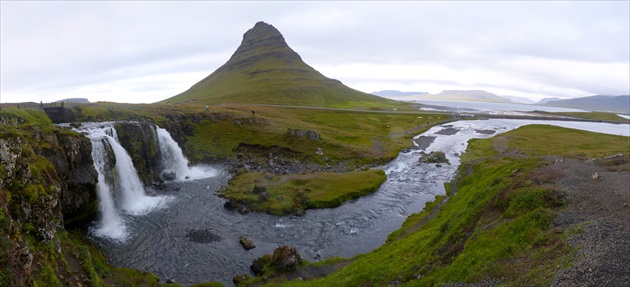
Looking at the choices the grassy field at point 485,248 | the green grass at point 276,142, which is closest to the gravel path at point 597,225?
the grassy field at point 485,248

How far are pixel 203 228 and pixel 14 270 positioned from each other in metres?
28.2

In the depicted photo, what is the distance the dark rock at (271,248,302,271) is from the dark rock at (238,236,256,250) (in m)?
6.22

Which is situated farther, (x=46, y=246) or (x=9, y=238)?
(x=46, y=246)

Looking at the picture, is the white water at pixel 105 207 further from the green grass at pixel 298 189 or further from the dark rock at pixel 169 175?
the dark rock at pixel 169 175

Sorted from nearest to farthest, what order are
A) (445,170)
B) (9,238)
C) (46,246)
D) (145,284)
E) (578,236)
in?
(9,238)
(578,236)
(46,246)
(145,284)
(445,170)

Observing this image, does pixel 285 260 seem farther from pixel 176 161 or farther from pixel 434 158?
pixel 434 158

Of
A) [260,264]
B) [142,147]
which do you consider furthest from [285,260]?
[142,147]

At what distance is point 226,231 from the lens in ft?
152

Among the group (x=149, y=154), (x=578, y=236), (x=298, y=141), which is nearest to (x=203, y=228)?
(x=149, y=154)

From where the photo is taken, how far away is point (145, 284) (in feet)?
106

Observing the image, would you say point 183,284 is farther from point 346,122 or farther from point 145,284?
point 346,122

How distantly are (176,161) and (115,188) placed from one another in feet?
80.7

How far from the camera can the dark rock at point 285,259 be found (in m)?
35.2

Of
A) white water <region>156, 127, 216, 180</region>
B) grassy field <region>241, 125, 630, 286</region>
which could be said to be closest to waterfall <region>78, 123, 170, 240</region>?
white water <region>156, 127, 216, 180</region>
